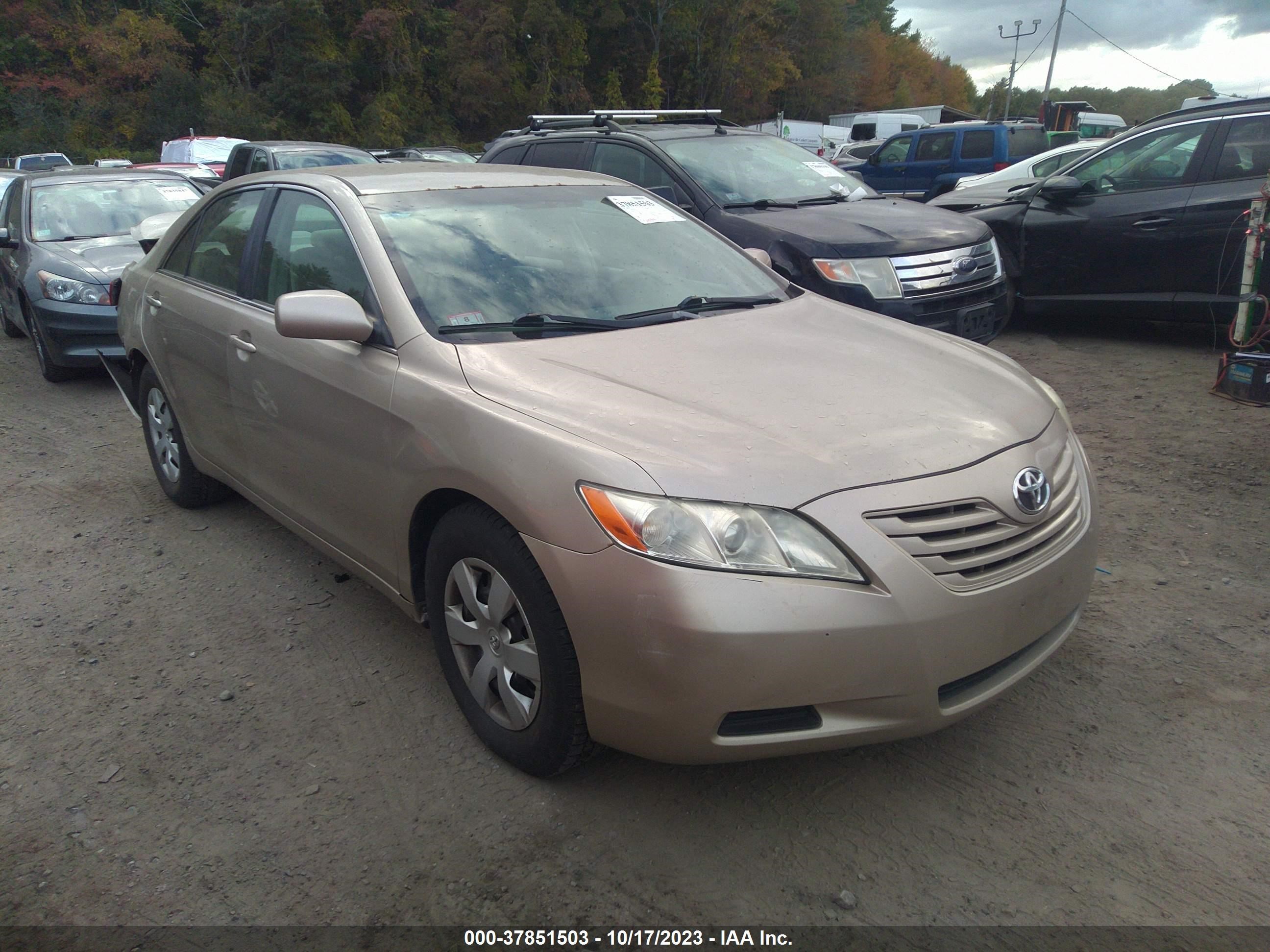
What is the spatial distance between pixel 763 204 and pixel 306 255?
3956 millimetres

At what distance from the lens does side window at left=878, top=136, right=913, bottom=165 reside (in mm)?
18438

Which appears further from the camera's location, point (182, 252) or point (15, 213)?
point (15, 213)

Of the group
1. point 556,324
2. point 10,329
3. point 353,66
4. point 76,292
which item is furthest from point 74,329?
point 353,66

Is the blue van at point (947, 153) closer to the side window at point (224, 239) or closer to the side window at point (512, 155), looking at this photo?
the side window at point (512, 155)

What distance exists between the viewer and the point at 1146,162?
7184 mm

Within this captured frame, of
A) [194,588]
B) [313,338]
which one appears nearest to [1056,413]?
[313,338]

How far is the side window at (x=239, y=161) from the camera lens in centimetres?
1312

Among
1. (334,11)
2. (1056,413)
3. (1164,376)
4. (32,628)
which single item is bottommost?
(32,628)

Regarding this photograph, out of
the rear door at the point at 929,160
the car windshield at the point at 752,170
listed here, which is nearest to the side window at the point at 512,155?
the car windshield at the point at 752,170

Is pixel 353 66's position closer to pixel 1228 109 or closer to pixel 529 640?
pixel 1228 109

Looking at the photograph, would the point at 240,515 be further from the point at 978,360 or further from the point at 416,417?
the point at 978,360

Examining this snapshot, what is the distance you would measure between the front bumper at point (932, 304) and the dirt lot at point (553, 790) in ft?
7.52

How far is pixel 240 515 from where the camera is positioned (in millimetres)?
4844

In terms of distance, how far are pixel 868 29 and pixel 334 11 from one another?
170 feet
